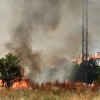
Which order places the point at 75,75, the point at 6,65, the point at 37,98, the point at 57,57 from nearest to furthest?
the point at 37,98, the point at 6,65, the point at 57,57, the point at 75,75

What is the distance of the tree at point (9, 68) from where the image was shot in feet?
151

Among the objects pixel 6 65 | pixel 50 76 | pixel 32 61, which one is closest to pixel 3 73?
pixel 6 65

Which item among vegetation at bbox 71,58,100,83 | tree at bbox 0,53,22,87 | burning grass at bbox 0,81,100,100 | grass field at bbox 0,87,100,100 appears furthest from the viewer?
vegetation at bbox 71,58,100,83

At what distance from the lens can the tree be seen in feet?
151

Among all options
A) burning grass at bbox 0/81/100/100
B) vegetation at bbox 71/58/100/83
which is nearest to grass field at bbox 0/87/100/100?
burning grass at bbox 0/81/100/100

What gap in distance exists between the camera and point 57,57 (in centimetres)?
6359

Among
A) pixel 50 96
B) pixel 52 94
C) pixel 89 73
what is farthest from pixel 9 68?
pixel 50 96

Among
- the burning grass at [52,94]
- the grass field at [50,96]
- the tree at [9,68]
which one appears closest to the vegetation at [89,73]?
the tree at [9,68]

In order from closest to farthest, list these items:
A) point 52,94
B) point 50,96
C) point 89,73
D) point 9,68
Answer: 1. point 50,96
2. point 52,94
3. point 9,68
4. point 89,73

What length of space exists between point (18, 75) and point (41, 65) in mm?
12555

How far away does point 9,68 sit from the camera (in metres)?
46.4

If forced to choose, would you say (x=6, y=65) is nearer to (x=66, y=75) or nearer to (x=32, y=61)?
(x=32, y=61)

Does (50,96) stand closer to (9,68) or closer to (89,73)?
(9,68)

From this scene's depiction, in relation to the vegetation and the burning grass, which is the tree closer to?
the burning grass
